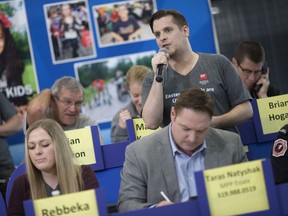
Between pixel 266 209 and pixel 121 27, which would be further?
pixel 121 27

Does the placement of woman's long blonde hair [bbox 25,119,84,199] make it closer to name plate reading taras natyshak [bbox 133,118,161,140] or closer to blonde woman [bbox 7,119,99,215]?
blonde woman [bbox 7,119,99,215]

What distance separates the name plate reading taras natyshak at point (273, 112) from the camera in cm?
409

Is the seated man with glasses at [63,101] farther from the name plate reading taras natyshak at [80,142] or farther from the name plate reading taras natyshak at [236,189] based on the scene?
the name plate reading taras natyshak at [236,189]

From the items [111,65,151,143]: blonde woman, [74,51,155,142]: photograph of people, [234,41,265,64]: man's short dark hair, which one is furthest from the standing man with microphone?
[74,51,155,142]: photograph of people

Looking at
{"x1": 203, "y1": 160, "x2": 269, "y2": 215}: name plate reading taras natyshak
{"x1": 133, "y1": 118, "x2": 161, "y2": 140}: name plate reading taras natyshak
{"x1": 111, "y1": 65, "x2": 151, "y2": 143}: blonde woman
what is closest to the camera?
{"x1": 203, "y1": 160, "x2": 269, "y2": 215}: name plate reading taras natyshak

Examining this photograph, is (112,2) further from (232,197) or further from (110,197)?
(232,197)

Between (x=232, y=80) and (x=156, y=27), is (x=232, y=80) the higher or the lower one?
the lower one

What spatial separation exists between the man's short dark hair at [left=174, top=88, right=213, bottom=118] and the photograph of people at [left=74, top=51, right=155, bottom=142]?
9.16 ft

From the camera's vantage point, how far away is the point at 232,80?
3.82m

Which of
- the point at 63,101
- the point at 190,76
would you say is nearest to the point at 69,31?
the point at 63,101

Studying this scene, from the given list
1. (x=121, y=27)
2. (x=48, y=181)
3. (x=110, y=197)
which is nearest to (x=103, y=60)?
(x=121, y=27)

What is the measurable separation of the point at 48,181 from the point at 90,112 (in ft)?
8.22

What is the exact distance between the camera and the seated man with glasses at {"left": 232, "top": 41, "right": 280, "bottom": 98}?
15.8 feet

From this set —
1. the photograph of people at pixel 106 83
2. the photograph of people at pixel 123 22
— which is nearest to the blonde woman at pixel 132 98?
the photograph of people at pixel 106 83
